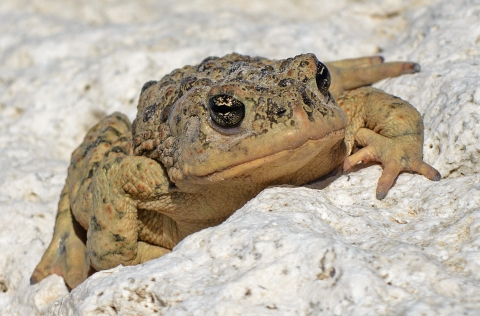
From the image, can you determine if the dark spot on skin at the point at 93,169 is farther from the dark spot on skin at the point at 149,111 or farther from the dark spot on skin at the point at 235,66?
the dark spot on skin at the point at 235,66

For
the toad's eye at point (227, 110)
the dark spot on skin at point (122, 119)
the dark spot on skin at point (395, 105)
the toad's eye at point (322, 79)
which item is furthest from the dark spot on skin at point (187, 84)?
the dark spot on skin at point (395, 105)

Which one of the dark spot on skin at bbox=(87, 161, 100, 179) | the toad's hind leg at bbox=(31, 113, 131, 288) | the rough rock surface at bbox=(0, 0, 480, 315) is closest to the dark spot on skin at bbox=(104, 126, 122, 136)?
the toad's hind leg at bbox=(31, 113, 131, 288)

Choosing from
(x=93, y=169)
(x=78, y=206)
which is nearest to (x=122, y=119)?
(x=93, y=169)

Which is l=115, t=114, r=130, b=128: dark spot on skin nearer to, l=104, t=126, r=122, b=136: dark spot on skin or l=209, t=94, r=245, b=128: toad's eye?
l=104, t=126, r=122, b=136: dark spot on skin

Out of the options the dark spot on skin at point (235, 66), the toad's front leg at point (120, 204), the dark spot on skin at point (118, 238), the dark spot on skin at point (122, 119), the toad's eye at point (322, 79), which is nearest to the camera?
the toad's eye at point (322, 79)

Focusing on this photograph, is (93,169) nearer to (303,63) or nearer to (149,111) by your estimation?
(149,111)

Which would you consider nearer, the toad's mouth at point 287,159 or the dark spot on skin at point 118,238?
the toad's mouth at point 287,159

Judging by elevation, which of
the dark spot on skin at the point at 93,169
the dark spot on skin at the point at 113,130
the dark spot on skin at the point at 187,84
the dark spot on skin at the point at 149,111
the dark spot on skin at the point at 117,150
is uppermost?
the dark spot on skin at the point at 187,84
